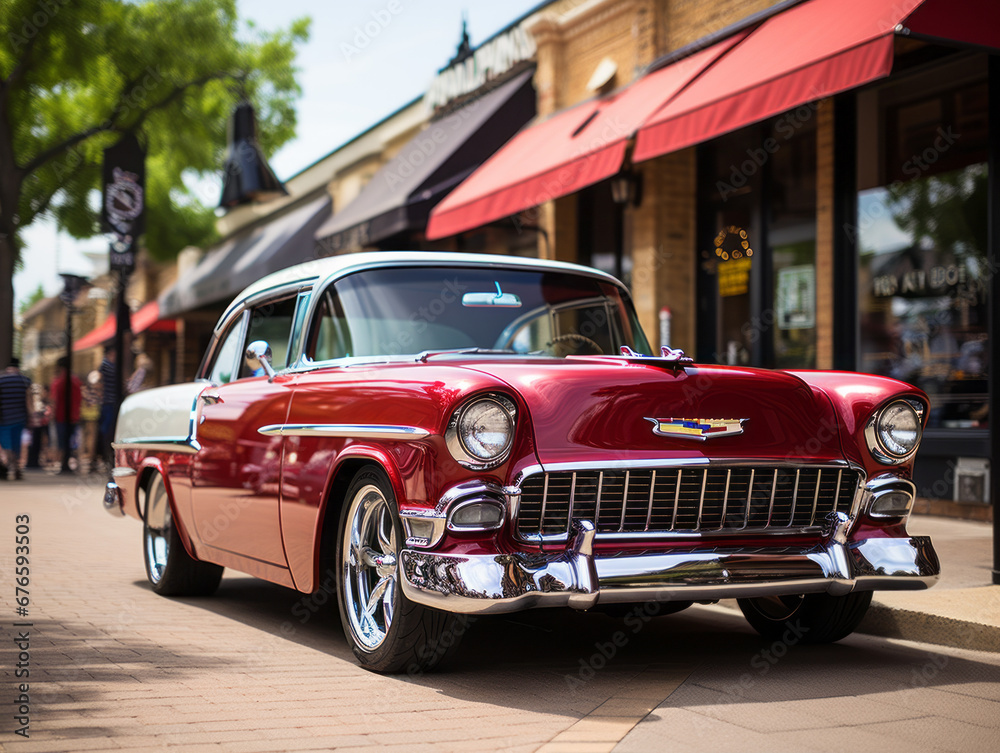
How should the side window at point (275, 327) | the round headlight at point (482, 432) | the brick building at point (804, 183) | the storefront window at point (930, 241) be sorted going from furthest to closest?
the storefront window at point (930, 241) → the brick building at point (804, 183) → the side window at point (275, 327) → the round headlight at point (482, 432)

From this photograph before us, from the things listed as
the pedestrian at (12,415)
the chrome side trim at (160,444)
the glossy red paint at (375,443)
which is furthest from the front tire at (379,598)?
the pedestrian at (12,415)

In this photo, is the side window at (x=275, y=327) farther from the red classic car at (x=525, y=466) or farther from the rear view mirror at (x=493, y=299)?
the rear view mirror at (x=493, y=299)

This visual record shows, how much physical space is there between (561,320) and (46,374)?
62.9m

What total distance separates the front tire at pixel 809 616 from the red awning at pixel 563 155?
546 centimetres

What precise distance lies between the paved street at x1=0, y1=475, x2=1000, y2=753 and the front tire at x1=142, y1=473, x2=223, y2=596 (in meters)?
0.26

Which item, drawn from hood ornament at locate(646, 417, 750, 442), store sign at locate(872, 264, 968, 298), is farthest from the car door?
store sign at locate(872, 264, 968, 298)

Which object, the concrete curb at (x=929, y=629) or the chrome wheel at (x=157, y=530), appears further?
the chrome wheel at (x=157, y=530)

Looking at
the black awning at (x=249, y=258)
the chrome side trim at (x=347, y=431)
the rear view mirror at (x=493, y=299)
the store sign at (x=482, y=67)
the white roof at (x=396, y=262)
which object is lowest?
the chrome side trim at (x=347, y=431)

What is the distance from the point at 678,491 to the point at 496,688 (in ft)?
3.19

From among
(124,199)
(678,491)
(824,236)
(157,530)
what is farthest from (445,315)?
(124,199)

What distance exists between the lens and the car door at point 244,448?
5109mm

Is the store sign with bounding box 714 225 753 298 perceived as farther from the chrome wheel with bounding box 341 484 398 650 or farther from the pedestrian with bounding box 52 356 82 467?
the pedestrian with bounding box 52 356 82 467

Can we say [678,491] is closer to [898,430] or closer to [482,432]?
[482,432]

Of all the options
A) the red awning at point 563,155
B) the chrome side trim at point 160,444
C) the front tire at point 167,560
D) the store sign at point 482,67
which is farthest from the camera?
the store sign at point 482,67
